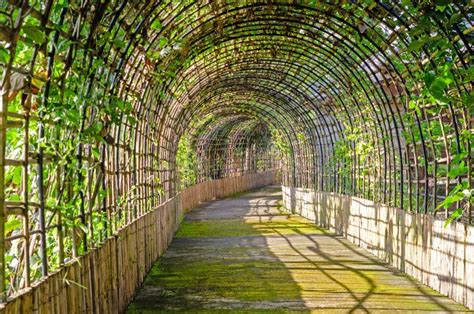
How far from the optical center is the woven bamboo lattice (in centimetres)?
311

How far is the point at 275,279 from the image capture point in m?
7.08

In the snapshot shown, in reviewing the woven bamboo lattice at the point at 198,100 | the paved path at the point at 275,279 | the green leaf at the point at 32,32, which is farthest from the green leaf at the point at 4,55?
the paved path at the point at 275,279

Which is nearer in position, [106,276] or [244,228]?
[106,276]

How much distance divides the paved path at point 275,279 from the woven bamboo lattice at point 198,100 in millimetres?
938

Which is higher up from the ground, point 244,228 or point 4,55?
point 4,55

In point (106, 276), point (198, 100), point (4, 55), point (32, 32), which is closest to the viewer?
point (4, 55)

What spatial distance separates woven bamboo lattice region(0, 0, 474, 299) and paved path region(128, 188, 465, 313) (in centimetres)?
94

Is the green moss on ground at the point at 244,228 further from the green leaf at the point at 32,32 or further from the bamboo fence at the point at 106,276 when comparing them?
the green leaf at the point at 32,32

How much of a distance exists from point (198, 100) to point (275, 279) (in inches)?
266

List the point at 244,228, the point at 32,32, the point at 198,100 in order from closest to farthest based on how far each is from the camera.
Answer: the point at 32,32, the point at 244,228, the point at 198,100

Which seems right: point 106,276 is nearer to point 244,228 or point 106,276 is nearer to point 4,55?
point 4,55

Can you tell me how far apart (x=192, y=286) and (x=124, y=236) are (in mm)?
1453

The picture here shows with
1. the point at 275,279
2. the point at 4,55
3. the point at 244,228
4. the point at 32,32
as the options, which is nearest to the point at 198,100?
the point at 244,228

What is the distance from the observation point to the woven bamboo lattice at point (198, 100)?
10.2 ft
